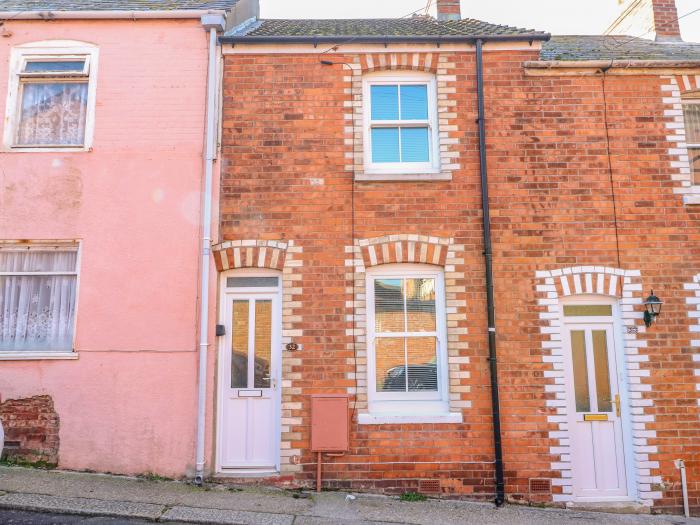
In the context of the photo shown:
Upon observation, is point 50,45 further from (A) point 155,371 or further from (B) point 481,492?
(B) point 481,492

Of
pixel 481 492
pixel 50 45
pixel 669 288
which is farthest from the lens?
pixel 50 45

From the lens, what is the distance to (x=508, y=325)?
23.8 ft

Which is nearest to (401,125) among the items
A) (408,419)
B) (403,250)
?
(403,250)

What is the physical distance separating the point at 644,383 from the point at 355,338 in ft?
12.5

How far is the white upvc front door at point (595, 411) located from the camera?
23.2 feet

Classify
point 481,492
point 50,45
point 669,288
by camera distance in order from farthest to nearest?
point 50,45 < point 669,288 < point 481,492

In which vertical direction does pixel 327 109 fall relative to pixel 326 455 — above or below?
above

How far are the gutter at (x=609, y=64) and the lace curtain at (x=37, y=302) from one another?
7.11 m

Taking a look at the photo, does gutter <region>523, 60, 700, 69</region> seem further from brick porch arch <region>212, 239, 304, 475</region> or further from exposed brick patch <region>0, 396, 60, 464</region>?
exposed brick patch <region>0, 396, 60, 464</region>

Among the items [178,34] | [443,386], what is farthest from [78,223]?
[443,386]

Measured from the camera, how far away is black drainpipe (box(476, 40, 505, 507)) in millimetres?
6906

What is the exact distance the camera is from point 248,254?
291 inches

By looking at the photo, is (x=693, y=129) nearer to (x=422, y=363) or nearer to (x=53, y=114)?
(x=422, y=363)

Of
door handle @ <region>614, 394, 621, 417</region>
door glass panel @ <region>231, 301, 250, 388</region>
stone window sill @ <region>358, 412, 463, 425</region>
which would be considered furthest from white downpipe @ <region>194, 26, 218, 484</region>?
door handle @ <region>614, 394, 621, 417</region>
